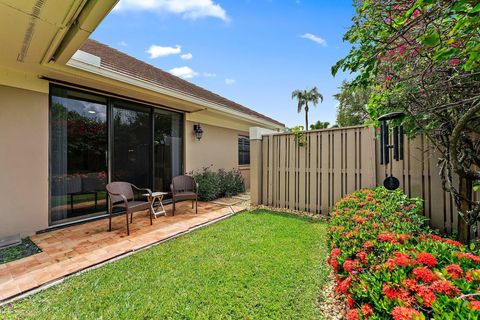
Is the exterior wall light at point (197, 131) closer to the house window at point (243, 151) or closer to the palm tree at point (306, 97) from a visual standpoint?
the house window at point (243, 151)

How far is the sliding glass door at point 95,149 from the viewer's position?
458 cm

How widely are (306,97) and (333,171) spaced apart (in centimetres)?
2472

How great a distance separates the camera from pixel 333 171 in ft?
17.7

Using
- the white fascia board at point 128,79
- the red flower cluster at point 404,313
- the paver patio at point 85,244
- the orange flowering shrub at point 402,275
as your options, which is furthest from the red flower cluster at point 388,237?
the white fascia board at point 128,79

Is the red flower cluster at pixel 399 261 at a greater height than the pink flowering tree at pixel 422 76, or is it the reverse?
the pink flowering tree at pixel 422 76

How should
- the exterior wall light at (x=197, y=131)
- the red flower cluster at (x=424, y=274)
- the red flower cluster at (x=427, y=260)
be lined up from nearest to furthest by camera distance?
the red flower cluster at (x=424, y=274) → the red flower cluster at (x=427, y=260) → the exterior wall light at (x=197, y=131)

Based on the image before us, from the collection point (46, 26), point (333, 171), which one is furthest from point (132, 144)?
point (333, 171)

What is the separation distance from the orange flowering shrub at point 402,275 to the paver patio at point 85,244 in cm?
333

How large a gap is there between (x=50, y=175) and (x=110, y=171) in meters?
1.12

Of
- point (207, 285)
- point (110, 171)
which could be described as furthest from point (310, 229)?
point (110, 171)

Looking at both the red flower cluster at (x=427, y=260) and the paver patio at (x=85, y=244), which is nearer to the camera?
the red flower cluster at (x=427, y=260)

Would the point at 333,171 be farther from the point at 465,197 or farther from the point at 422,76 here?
the point at 422,76

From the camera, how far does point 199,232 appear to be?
4.34 m

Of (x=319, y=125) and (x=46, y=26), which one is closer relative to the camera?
(x=46, y=26)
